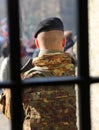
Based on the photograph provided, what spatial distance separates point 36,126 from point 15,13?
137 centimetres

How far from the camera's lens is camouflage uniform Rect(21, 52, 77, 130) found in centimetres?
203

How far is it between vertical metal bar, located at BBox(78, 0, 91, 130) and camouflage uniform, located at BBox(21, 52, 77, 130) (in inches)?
43.8

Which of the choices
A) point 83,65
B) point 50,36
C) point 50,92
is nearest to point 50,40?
point 50,36

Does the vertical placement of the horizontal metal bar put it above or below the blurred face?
below

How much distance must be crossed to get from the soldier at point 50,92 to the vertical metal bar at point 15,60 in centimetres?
115

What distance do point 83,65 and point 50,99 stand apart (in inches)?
47.1

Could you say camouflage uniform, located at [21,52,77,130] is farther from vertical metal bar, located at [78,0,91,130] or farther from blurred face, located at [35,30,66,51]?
vertical metal bar, located at [78,0,91,130]

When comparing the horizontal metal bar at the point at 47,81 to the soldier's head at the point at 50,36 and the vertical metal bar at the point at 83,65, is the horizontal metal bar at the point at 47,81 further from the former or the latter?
the soldier's head at the point at 50,36

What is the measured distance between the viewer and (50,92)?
205cm

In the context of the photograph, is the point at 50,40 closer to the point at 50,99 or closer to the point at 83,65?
the point at 50,99

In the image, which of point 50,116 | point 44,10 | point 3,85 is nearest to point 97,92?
point 50,116

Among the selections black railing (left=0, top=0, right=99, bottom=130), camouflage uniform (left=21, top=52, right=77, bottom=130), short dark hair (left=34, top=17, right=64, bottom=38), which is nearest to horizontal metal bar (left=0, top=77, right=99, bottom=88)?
black railing (left=0, top=0, right=99, bottom=130)

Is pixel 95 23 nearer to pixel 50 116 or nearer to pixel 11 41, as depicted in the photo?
pixel 50 116

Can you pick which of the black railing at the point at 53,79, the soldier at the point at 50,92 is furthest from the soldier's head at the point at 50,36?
the black railing at the point at 53,79
